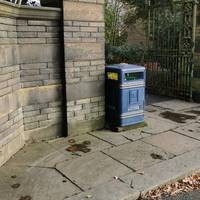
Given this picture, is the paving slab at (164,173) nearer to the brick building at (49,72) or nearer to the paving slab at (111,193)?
the paving slab at (111,193)

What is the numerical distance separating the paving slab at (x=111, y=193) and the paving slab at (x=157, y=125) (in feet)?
6.63

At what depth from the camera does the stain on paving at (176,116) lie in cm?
613

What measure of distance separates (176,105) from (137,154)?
3.23 m

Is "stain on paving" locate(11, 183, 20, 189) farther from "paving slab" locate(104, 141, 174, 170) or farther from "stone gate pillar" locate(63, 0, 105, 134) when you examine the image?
"stone gate pillar" locate(63, 0, 105, 134)

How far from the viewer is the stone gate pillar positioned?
16.0ft

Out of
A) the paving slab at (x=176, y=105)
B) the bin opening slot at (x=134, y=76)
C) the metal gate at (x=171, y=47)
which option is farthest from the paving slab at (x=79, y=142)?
the metal gate at (x=171, y=47)

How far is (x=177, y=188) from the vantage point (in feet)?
12.0

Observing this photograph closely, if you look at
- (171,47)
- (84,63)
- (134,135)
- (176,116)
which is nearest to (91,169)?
(134,135)

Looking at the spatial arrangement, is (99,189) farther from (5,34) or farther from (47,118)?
(5,34)

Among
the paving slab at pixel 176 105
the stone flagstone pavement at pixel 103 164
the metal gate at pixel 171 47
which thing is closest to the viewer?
the stone flagstone pavement at pixel 103 164

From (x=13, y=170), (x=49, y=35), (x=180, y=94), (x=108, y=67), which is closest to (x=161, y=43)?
(x=180, y=94)

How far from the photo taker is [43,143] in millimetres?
4820

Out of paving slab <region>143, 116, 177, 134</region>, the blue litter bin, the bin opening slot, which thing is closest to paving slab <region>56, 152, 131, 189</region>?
the blue litter bin

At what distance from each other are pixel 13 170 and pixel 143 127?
8.31ft
